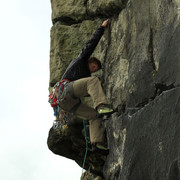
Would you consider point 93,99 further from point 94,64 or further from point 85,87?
point 94,64

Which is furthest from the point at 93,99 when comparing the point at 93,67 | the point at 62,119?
the point at 62,119

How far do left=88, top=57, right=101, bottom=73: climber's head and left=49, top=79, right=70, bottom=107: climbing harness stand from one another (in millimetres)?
593

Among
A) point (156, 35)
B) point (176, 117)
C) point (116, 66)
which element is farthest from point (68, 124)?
point (176, 117)

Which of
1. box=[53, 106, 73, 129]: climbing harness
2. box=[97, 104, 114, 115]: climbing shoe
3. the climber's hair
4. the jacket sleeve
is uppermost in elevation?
the jacket sleeve

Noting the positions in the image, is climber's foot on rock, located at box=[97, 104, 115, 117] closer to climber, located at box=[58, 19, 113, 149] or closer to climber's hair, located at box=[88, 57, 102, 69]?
climber, located at box=[58, 19, 113, 149]

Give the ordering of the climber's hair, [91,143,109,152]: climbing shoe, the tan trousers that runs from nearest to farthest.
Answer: the tan trousers, [91,143,109,152]: climbing shoe, the climber's hair

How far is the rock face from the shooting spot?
5410 millimetres

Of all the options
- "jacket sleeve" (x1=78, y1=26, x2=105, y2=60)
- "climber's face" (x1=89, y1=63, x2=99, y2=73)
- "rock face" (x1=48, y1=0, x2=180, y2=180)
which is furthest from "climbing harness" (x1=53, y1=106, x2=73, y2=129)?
"jacket sleeve" (x1=78, y1=26, x2=105, y2=60)

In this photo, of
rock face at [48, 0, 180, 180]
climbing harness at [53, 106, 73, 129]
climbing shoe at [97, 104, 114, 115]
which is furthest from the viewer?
climbing harness at [53, 106, 73, 129]

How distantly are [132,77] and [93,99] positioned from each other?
85 cm

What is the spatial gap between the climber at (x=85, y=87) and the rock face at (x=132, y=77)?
24cm

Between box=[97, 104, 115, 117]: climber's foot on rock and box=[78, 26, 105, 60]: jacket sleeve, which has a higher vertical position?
box=[78, 26, 105, 60]: jacket sleeve

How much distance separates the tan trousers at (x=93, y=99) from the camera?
7.08m

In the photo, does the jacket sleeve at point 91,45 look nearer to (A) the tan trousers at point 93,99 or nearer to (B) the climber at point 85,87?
(B) the climber at point 85,87
